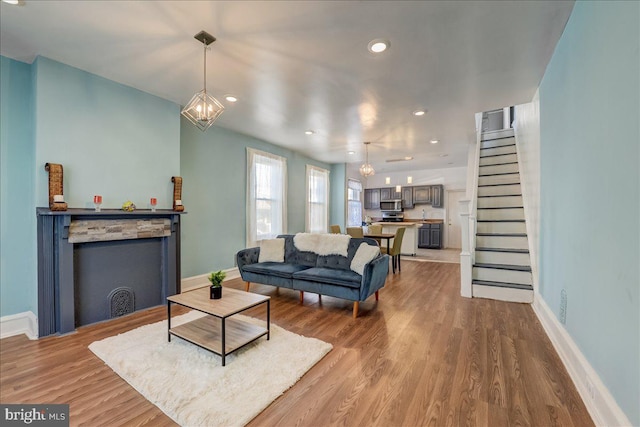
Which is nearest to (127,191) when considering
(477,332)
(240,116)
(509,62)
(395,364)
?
(240,116)

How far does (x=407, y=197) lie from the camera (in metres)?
9.68

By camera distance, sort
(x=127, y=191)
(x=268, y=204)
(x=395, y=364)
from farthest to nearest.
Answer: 1. (x=268, y=204)
2. (x=127, y=191)
3. (x=395, y=364)

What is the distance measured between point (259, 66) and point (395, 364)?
311 cm

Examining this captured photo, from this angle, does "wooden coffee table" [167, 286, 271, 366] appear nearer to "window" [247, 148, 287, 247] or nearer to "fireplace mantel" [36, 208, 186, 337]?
"fireplace mantel" [36, 208, 186, 337]

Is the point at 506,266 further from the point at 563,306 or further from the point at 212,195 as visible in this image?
the point at 212,195

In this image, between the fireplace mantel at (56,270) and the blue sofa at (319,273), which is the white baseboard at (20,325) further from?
the blue sofa at (319,273)

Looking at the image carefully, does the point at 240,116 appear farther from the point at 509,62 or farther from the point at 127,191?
the point at 509,62

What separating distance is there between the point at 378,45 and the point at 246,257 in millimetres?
3296

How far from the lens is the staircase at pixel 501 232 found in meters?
3.86

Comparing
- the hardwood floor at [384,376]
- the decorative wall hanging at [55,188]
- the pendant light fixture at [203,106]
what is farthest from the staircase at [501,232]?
the decorative wall hanging at [55,188]

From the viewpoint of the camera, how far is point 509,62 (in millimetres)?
2779

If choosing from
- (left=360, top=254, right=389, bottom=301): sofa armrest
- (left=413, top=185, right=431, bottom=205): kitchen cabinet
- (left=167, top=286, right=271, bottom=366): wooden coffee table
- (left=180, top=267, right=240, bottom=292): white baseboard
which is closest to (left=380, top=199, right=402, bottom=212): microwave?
(left=413, top=185, right=431, bottom=205): kitchen cabinet

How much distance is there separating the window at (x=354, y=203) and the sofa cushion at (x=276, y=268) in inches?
213

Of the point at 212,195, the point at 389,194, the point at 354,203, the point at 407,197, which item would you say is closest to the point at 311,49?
the point at 212,195
